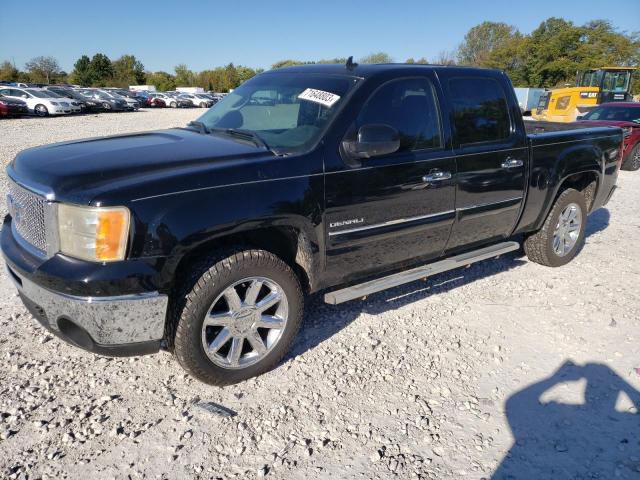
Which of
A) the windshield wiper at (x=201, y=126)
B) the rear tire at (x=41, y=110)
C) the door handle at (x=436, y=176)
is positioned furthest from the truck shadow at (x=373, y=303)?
the rear tire at (x=41, y=110)

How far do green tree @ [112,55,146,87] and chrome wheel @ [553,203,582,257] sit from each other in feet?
301

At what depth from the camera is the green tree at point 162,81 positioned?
87.1 metres

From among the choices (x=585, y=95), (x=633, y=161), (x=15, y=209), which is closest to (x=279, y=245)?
(x=15, y=209)

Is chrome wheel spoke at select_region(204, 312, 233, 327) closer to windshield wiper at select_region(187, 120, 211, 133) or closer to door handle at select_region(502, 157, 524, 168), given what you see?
windshield wiper at select_region(187, 120, 211, 133)

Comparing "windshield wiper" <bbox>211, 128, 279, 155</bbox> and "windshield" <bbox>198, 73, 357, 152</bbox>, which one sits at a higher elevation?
"windshield" <bbox>198, 73, 357, 152</bbox>

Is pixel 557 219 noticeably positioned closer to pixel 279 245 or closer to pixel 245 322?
pixel 279 245

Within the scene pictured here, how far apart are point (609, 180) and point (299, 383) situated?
14.8 feet

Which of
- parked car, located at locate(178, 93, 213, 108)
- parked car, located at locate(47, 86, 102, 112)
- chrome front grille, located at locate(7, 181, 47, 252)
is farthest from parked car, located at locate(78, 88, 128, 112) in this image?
chrome front grille, located at locate(7, 181, 47, 252)

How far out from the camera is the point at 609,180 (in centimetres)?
562

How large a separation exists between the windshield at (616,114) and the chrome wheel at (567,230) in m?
8.66

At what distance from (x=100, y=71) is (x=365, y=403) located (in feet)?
320

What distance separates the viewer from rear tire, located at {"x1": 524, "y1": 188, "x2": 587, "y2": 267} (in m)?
5.12

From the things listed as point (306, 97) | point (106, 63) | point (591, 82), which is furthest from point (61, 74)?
point (306, 97)

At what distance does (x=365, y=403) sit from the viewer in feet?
9.91
